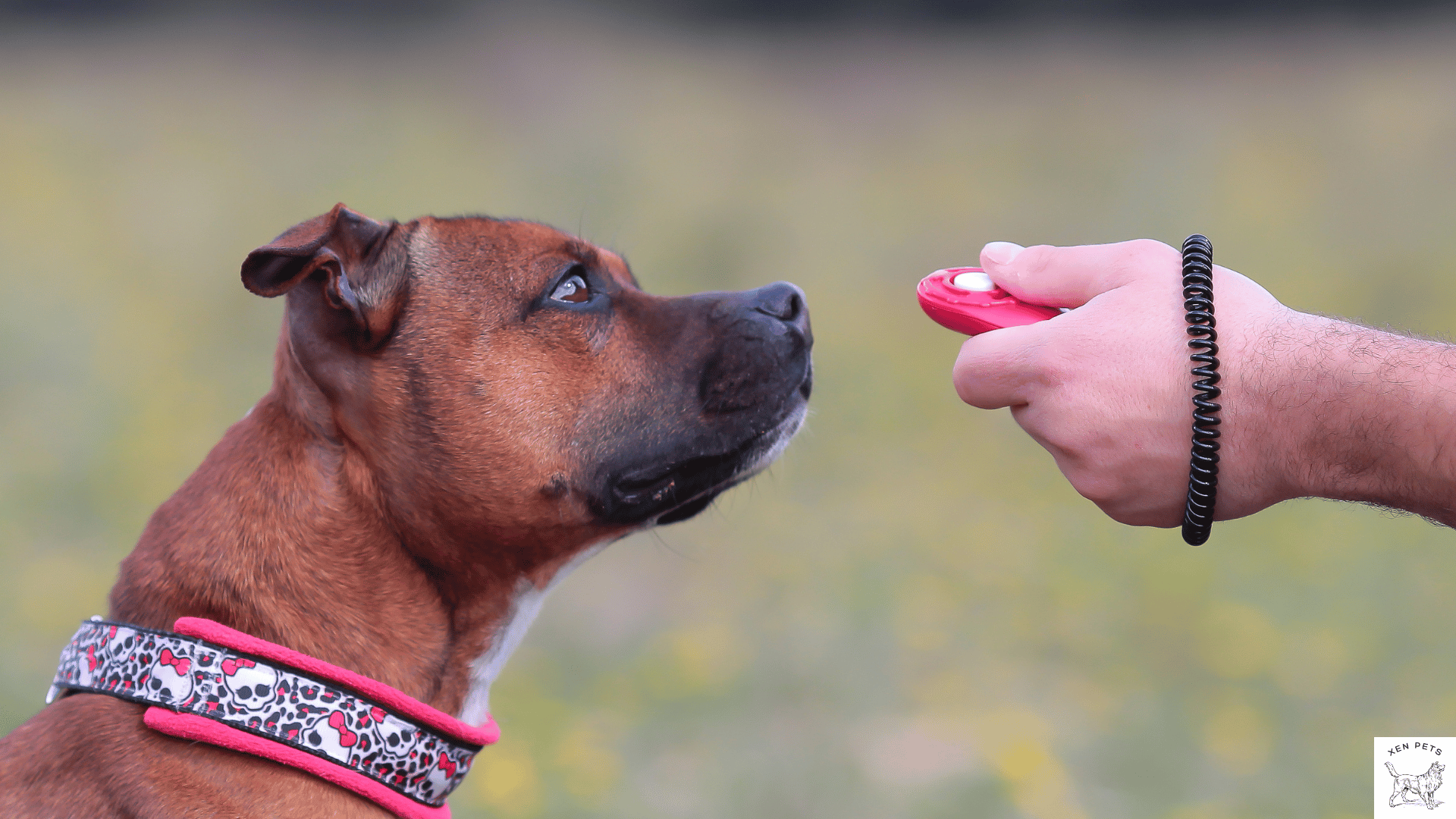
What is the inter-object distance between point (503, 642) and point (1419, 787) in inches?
109

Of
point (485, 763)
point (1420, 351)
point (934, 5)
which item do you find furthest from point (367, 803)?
point (934, 5)

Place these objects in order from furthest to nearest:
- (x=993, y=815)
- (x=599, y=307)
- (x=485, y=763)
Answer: (x=485, y=763), (x=993, y=815), (x=599, y=307)

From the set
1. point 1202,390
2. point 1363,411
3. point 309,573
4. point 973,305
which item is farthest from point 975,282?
point 309,573

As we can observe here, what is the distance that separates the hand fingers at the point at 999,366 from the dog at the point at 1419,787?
1.94 metres

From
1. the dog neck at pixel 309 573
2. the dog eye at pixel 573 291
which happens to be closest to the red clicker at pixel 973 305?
the dog eye at pixel 573 291

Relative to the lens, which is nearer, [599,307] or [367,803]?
[367,803]

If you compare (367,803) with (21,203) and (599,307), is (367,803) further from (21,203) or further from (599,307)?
(21,203)

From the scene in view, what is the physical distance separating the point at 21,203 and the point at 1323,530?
13.2 meters

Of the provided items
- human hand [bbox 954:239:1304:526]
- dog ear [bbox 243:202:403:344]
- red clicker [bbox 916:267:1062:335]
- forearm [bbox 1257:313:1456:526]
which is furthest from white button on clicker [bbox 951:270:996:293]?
dog ear [bbox 243:202:403:344]

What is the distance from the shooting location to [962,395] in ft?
7.79

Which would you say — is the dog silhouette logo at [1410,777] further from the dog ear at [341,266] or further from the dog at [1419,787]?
the dog ear at [341,266]

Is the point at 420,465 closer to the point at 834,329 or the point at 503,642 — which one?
the point at 503,642

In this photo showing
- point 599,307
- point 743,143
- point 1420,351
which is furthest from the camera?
point 743,143

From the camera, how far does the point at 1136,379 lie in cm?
210
